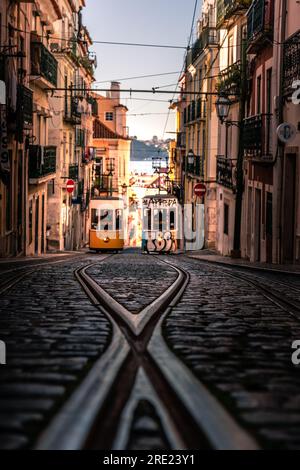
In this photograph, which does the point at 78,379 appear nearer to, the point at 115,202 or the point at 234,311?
the point at 234,311

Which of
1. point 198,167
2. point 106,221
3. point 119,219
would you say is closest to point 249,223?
point 106,221

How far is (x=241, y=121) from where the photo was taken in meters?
24.8

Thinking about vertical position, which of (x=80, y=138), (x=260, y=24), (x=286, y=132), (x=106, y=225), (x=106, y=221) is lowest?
(x=106, y=225)

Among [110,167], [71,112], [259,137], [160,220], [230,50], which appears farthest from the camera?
[110,167]

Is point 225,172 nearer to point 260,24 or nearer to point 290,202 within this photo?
point 260,24

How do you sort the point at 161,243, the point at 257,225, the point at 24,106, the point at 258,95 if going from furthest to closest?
the point at 161,243 < the point at 258,95 < the point at 257,225 < the point at 24,106

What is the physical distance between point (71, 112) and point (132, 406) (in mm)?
36772

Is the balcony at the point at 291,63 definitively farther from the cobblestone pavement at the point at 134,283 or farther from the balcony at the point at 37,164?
the balcony at the point at 37,164

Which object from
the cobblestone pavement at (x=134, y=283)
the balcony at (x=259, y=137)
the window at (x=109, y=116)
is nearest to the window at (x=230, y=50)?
the balcony at (x=259, y=137)

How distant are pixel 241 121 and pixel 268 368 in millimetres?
19094

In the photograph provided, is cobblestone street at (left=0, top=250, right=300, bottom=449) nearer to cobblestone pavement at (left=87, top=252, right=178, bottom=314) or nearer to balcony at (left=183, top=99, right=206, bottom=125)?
cobblestone pavement at (left=87, top=252, right=178, bottom=314)

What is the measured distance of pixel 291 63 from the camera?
1945 centimetres
